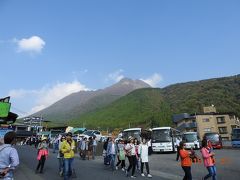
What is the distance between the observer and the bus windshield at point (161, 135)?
28.5m

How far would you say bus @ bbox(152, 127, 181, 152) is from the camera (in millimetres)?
28188

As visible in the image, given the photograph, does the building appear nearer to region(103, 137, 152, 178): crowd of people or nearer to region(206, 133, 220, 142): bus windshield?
region(206, 133, 220, 142): bus windshield

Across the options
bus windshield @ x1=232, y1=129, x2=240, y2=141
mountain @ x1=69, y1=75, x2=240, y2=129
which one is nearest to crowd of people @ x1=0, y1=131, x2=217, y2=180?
bus windshield @ x1=232, y1=129, x2=240, y2=141

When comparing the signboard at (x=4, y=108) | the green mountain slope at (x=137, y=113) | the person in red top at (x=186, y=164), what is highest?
the green mountain slope at (x=137, y=113)

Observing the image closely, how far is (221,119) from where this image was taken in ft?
227

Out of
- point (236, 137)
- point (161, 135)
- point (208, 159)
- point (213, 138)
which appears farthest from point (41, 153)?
point (236, 137)

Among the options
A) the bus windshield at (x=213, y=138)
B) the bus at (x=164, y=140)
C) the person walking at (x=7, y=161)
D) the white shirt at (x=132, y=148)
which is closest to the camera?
the person walking at (x=7, y=161)

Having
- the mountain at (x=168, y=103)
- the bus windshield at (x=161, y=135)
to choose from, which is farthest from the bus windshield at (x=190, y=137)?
the mountain at (x=168, y=103)

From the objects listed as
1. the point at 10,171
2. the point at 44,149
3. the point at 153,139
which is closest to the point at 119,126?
the point at 153,139

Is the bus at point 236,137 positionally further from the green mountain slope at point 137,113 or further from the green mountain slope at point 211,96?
the green mountain slope at point 211,96

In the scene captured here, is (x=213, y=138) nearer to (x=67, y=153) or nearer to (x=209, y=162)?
(x=209, y=162)

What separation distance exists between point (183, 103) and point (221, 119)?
44165mm

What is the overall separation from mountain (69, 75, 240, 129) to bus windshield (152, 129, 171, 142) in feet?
184

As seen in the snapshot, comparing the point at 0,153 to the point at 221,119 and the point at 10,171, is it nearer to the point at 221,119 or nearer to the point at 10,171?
the point at 10,171
